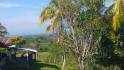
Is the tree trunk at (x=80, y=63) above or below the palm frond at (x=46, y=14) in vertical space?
below

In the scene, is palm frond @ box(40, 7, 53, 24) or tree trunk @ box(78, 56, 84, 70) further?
palm frond @ box(40, 7, 53, 24)

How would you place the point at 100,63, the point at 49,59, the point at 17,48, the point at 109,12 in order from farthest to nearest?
the point at 49,59 → the point at 17,48 → the point at 100,63 → the point at 109,12

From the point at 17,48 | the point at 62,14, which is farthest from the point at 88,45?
the point at 17,48

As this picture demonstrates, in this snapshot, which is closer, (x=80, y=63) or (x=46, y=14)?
(x=80, y=63)

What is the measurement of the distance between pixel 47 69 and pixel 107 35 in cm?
613

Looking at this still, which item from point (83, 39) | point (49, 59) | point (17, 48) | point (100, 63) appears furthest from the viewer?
point (49, 59)

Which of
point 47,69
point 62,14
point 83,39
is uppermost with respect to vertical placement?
point 62,14

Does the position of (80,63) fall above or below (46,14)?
below

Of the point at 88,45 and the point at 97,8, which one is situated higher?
the point at 97,8

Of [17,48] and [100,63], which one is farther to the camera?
[17,48]

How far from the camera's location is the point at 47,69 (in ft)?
106

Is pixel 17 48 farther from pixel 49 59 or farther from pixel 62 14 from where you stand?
pixel 62 14

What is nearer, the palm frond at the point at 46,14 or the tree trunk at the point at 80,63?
the tree trunk at the point at 80,63

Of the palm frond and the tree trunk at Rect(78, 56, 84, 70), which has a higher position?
the palm frond
